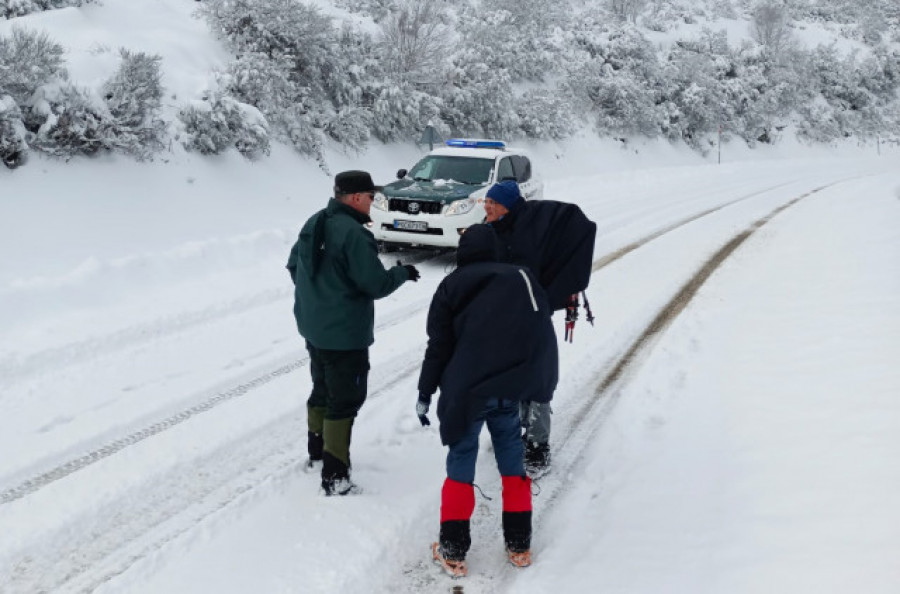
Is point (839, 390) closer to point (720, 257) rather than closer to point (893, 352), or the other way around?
point (893, 352)

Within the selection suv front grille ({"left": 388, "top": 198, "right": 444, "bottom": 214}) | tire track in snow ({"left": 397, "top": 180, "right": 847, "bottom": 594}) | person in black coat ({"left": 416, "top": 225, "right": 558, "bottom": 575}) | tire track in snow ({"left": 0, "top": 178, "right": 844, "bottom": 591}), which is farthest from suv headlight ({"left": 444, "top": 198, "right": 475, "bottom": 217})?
person in black coat ({"left": 416, "top": 225, "right": 558, "bottom": 575})

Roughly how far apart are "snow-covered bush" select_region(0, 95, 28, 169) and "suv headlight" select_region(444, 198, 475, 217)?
628 centimetres

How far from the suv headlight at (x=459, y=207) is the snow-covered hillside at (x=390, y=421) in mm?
898

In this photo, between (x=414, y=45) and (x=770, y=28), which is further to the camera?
(x=770, y=28)

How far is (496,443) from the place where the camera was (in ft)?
12.3

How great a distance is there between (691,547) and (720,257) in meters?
8.51

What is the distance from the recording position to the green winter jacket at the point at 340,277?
416 centimetres

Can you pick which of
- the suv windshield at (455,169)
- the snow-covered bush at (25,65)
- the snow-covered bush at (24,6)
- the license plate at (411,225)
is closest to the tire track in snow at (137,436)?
the license plate at (411,225)

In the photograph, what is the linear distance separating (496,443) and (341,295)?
50.5 inches

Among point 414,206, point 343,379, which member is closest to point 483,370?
point 343,379

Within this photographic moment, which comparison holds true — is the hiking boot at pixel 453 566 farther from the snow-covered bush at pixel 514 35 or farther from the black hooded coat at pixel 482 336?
the snow-covered bush at pixel 514 35

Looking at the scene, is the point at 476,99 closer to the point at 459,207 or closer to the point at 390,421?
Result: the point at 459,207

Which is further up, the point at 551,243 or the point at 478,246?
the point at 478,246

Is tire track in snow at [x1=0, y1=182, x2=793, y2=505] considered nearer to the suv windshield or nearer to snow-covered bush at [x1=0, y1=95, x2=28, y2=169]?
the suv windshield
